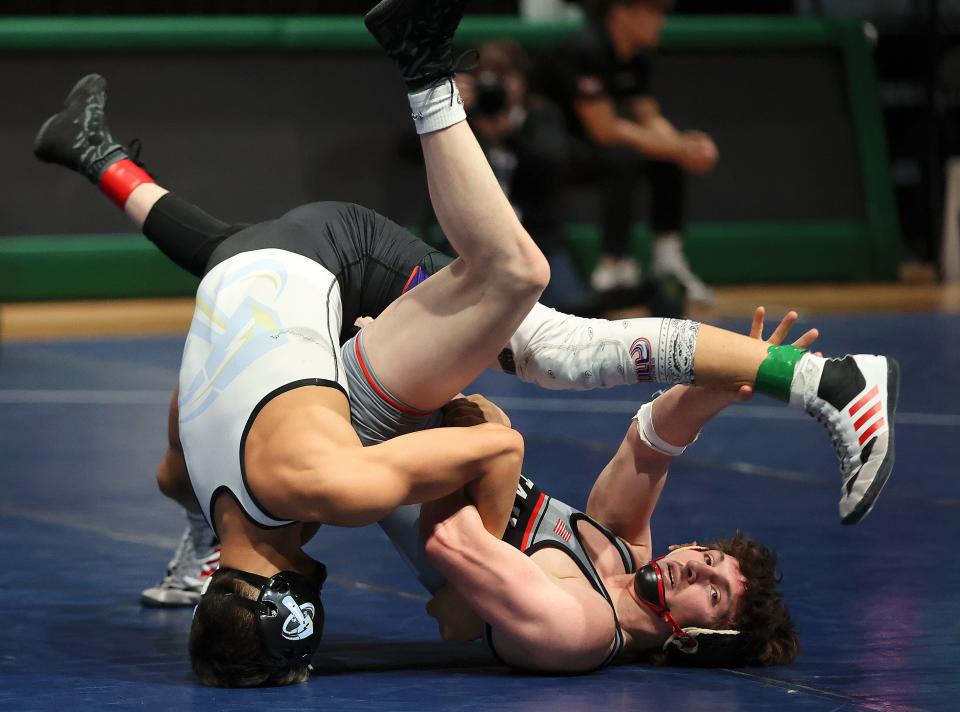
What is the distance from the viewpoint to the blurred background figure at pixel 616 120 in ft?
31.5

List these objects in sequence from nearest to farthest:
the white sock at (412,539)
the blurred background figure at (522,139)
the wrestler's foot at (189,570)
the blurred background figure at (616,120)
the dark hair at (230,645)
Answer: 1. the dark hair at (230,645)
2. the white sock at (412,539)
3. the wrestler's foot at (189,570)
4. the blurred background figure at (522,139)
5. the blurred background figure at (616,120)

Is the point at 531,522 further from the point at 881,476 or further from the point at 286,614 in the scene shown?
the point at 881,476

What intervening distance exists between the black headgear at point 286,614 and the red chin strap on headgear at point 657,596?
2.41 ft

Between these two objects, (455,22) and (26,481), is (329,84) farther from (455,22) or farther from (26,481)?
(455,22)

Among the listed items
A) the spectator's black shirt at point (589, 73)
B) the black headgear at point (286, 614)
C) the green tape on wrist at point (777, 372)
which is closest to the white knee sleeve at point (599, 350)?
the green tape on wrist at point (777, 372)

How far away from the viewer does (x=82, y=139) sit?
4750mm

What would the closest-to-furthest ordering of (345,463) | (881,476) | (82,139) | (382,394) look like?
1. (345,463)
2. (881,476)
3. (382,394)
4. (82,139)

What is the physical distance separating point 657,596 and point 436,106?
1196 millimetres

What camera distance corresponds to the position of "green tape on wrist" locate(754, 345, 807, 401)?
3.87 meters

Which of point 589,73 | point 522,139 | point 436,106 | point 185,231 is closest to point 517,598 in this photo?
point 436,106

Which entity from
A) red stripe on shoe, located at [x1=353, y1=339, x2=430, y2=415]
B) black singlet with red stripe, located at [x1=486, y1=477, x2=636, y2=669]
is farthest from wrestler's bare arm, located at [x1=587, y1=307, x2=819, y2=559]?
red stripe on shoe, located at [x1=353, y1=339, x2=430, y2=415]

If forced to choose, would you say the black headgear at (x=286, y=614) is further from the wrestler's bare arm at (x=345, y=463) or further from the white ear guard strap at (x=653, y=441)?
the white ear guard strap at (x=653, y=441)

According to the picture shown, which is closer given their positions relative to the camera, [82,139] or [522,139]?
[82,139]

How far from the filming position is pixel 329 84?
11023 millimetres
